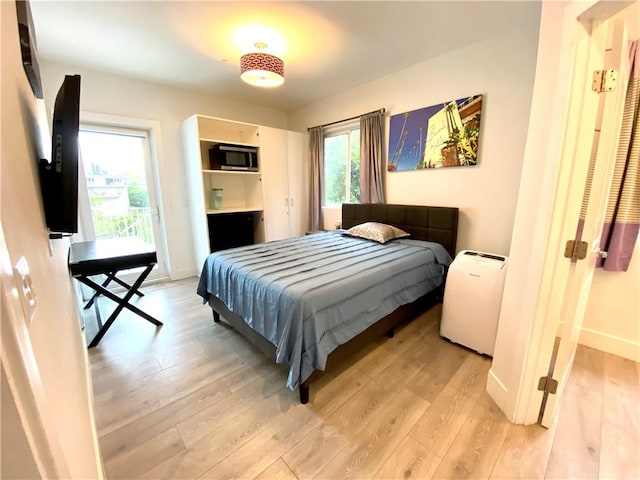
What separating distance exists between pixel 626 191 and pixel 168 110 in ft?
15.5

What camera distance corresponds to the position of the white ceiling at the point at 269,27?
6.66ft

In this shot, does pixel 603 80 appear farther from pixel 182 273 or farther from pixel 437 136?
pixel 182 273

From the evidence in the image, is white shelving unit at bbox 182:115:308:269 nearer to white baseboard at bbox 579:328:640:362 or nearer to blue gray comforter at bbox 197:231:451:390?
blue gray comforter at bbox 197:231:451:390

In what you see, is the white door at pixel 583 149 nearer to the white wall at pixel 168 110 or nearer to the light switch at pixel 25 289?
the light switch at pixel 25 289

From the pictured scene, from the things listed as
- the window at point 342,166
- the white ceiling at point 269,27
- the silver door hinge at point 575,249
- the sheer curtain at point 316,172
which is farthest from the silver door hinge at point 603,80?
the sheer curtain at point 316,172

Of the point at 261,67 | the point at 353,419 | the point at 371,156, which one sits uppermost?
the point at 261,67

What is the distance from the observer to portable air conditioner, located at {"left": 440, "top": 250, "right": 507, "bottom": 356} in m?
2.01

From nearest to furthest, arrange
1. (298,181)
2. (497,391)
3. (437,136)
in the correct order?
(497,391)
(437,136)
(298,181)

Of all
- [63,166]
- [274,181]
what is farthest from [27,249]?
[274,181]

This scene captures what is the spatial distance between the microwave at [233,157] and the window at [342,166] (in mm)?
1146

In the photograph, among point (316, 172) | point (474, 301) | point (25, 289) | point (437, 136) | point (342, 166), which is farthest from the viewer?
point (316, 172)

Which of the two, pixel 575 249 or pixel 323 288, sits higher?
pixel 575 249

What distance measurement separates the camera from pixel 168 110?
356 cm

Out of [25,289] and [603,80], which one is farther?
[603,80]
